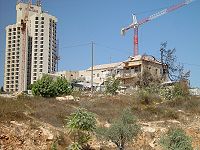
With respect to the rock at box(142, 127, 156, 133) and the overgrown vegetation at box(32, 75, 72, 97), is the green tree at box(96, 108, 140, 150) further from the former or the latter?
the overgrown vegetation at box(32, 75, 72, 97)

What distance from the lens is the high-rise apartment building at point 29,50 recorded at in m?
154

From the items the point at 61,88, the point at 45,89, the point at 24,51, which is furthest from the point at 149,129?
the point at 24,51

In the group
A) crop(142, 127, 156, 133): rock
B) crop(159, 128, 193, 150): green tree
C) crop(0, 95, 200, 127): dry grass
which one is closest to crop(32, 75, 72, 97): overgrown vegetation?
crop(0, 95, 200, 127): dry grass

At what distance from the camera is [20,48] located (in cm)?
16088

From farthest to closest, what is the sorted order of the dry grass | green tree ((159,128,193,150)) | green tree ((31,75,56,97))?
green tree ((31,75,56,97))
the dry grass
green tree ((159,128,193,150))

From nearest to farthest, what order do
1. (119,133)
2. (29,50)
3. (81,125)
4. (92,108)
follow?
(119,133)
(81,125)
(92,108)
(29,50)

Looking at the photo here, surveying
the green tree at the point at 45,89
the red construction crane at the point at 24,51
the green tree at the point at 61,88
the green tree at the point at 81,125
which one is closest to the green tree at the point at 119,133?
the green tree at the point at 81,125

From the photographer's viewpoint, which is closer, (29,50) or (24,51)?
(24,51)

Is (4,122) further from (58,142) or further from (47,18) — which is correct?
(47,18)

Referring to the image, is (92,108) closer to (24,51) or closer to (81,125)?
(81,125)

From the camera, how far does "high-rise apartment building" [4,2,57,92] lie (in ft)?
506

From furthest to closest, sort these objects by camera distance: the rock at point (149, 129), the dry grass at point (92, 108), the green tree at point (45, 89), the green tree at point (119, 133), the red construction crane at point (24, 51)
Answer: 1. the red construction crane at point (24, 51)
2. the green tree at point (45, 89)
3. the rock at point (149, 129)
4. the dry grass at point (92, 108)
5. the green tree at point (119, 133)

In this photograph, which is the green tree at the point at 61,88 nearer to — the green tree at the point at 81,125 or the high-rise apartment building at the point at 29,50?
the green tree at the point at 81,125

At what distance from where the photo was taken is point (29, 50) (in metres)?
160
